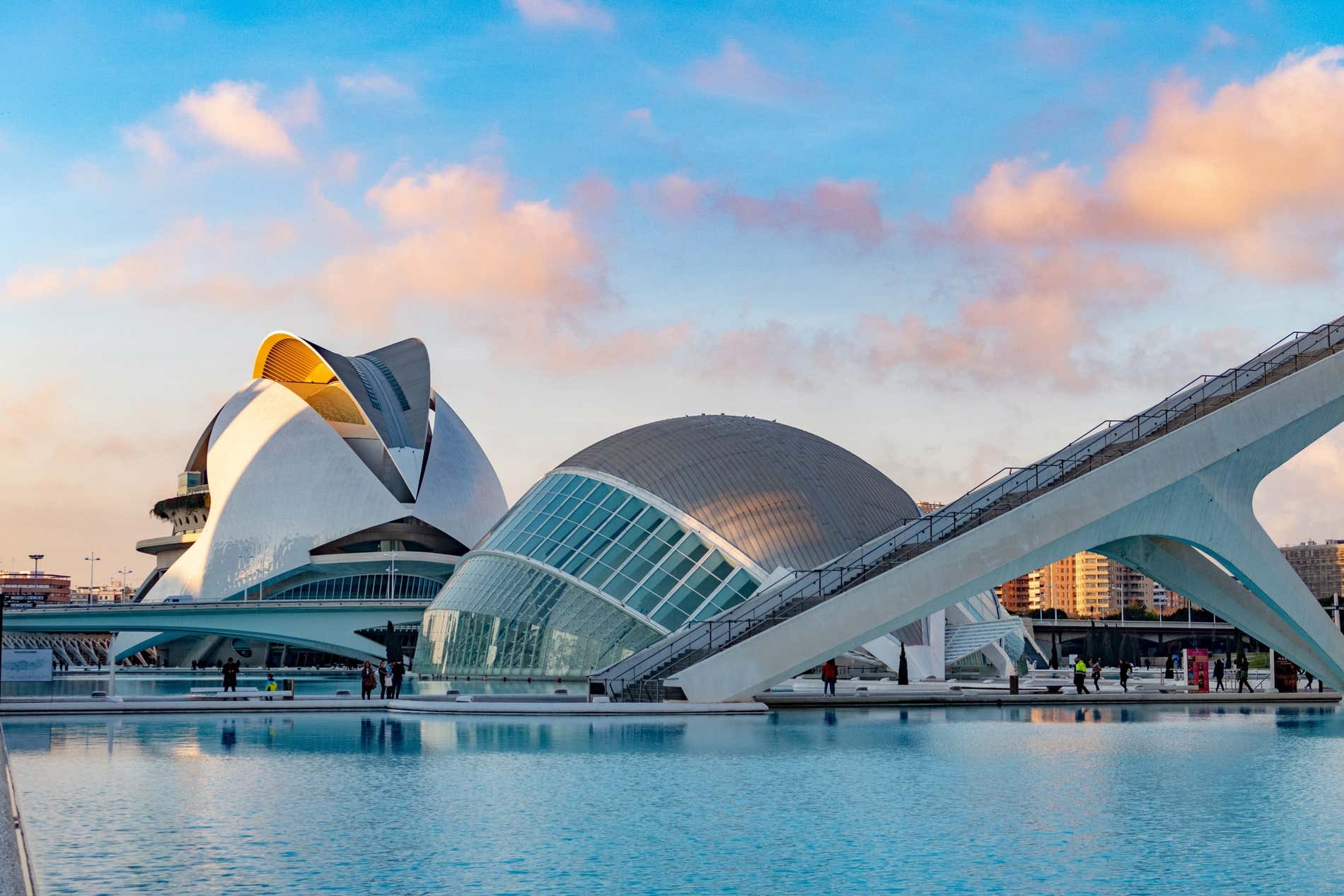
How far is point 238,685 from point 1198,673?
1309 inches

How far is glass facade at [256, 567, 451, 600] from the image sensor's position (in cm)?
9662

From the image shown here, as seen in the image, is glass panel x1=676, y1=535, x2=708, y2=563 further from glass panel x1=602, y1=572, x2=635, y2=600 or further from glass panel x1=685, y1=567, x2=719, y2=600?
glass panel x1=602, y1=572, x2=635, y2=600

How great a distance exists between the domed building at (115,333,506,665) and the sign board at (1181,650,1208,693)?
62102 millimetres

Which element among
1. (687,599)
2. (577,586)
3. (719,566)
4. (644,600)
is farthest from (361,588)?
(687,599)

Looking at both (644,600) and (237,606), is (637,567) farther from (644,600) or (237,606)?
(237,606)

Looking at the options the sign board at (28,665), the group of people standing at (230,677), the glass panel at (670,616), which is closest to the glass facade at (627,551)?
the glass panel at (670,616)

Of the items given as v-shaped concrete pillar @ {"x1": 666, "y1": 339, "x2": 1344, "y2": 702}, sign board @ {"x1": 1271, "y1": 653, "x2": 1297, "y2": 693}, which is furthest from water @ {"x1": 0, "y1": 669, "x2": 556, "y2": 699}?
sign board @ {"x1": 1271, "y1": 653, "x2": 1297, "y2": 693}

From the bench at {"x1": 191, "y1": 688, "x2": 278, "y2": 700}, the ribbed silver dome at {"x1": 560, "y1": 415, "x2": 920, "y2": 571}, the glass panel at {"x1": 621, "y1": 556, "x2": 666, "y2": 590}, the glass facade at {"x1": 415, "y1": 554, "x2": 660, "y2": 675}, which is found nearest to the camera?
the bench at {"x1": 191, "y1": 688, "x2": 278, "y2": 700}

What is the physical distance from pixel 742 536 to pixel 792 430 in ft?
28.7

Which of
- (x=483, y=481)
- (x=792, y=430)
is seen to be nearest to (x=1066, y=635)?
(x=483, y=481)

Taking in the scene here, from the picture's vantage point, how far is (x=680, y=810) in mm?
14617

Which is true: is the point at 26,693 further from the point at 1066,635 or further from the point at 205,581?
the point at 1066,635

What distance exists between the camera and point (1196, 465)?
31.4m

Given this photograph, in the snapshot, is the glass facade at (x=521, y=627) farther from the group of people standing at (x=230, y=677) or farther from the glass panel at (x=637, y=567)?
the group of people standing at (x=230, y=677)
